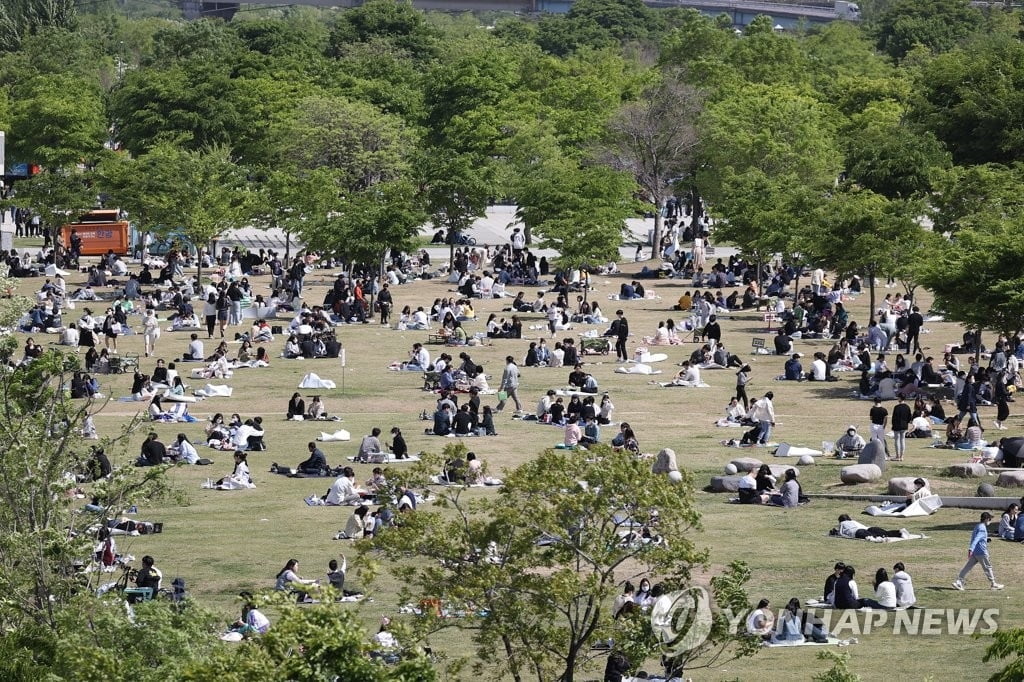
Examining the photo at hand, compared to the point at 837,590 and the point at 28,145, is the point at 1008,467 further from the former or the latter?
the point at 28,145

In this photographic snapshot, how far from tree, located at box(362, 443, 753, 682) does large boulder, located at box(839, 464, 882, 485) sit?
12.1m

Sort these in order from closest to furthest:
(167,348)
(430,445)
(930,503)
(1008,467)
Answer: (930,503), (1008,467), (430,445), (167,348)

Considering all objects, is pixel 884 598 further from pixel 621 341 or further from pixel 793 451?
pixel 621 341

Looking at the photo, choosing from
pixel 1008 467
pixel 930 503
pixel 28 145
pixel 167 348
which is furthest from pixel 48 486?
pixel 28 145

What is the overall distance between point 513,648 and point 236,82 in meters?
70.4

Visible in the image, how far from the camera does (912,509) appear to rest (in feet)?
90.0

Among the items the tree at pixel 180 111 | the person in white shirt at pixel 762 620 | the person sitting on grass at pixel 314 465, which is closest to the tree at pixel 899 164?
the tree at pixel 180 111

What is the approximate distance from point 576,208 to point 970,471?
32.9 meters

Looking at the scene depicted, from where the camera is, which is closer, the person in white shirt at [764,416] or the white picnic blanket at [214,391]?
the person in white shirt at [764,416]

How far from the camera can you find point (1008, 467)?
99.9 feet

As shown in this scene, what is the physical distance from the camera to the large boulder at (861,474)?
29641mm

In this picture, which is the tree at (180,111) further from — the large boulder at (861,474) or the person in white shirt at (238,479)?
the large boulder at (861,474)

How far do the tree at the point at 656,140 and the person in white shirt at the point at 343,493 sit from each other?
4506 centimetres

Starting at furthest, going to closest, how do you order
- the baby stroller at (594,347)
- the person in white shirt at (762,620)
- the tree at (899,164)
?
the tree at (899,164), the baby stroller at (594,347), the person in white shirt at (762,620)
